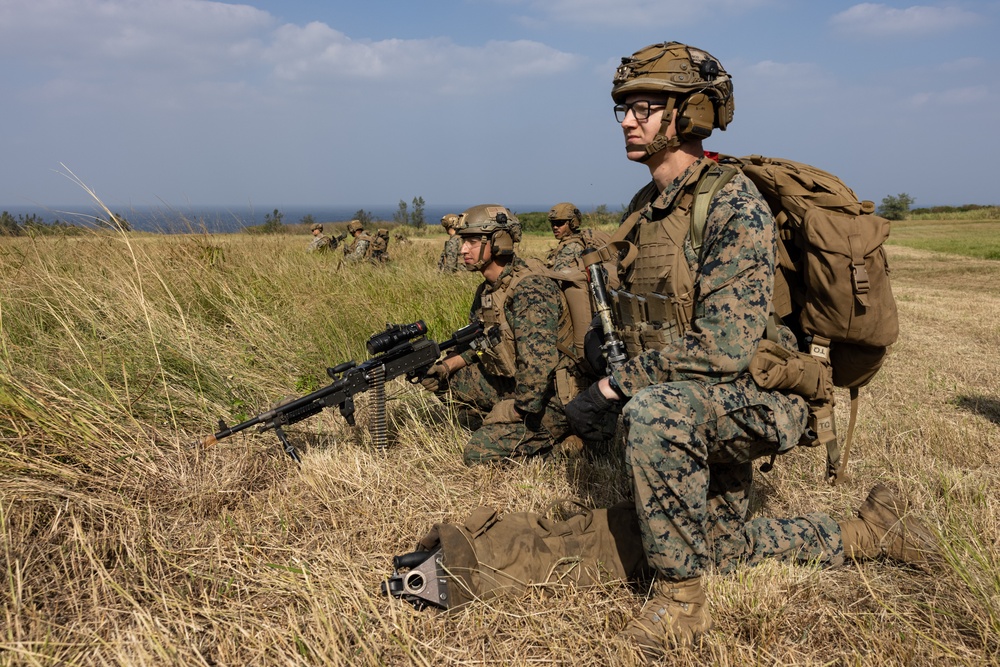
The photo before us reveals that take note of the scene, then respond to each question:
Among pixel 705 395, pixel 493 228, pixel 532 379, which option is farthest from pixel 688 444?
pixel 493 228

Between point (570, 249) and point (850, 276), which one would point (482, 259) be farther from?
point (570, 249)

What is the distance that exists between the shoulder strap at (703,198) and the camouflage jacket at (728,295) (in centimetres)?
2

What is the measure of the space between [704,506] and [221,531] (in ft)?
7.34

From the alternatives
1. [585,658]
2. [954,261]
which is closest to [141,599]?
[585,658]

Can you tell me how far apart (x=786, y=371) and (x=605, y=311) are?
0.81 meters

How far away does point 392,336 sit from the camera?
A: 422cm

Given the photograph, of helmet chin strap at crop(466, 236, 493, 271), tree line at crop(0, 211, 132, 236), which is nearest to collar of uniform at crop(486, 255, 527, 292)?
helmet chin strap at crop(466, 236, 493, 271)

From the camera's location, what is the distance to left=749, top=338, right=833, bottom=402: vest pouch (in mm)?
2646

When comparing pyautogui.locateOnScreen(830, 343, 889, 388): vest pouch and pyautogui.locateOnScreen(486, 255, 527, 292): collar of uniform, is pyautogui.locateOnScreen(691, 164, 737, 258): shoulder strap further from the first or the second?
pyautogui.locateOnScreen(486, 255, 527, 292): collar of uniform

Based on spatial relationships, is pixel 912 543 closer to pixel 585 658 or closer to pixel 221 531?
pixel 585 658

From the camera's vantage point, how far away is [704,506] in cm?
262

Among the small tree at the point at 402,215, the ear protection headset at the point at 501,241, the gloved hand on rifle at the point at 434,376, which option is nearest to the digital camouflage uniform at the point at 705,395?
the ear protection headset at the point at 501,241

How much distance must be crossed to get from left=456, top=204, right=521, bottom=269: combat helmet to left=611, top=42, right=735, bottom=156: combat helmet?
5.98 ft

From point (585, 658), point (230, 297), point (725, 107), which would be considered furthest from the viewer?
point (230, 297)
